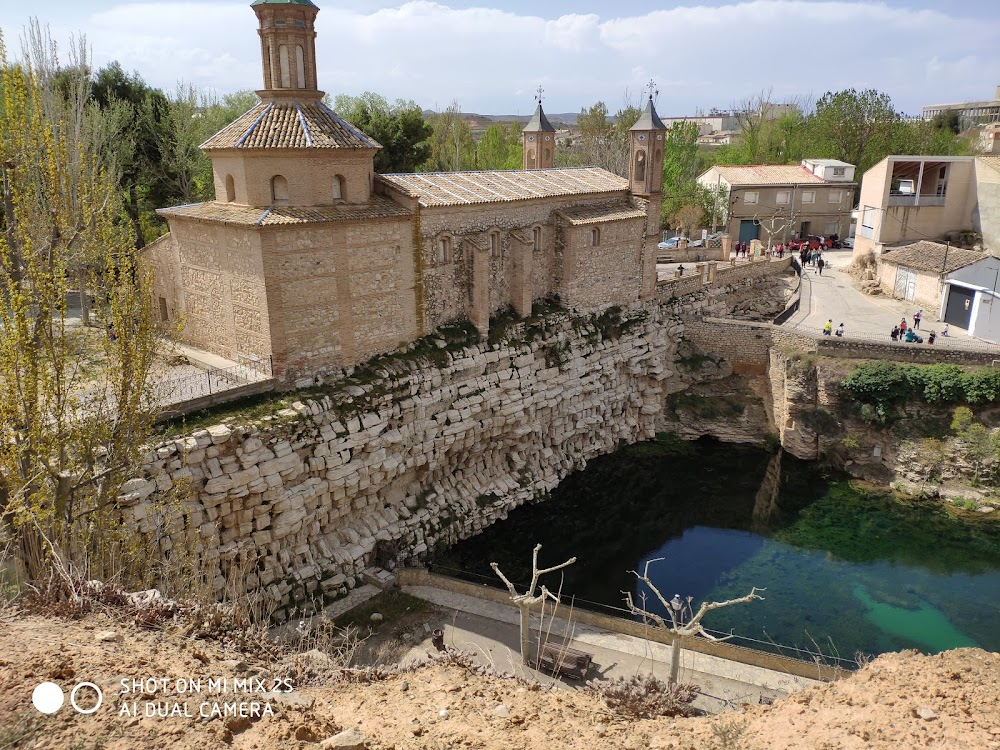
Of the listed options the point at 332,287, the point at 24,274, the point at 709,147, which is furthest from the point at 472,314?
the point at 709,147

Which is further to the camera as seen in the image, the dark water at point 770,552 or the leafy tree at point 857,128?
the leafy tree at point 857,128

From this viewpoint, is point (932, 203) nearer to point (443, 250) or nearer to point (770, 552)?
point (770, 552)

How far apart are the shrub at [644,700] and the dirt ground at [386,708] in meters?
0.29

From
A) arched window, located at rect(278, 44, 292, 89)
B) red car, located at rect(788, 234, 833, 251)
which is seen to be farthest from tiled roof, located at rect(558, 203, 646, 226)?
red car, located at rect(788, 234, 833, 251)

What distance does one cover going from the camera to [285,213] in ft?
55.6

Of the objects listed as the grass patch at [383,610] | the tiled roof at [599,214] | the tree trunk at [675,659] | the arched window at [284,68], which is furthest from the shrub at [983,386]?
the arched window at [284,68]

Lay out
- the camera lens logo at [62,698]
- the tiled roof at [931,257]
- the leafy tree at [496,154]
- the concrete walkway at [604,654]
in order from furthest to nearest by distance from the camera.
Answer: the leafy tree at [496,154]
the tiled roof at [931,257]
the concrete walkway at [604,654]
the camera lens logo at [62,698]

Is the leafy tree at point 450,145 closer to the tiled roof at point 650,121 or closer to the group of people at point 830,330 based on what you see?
the tiled roof at point 650,121

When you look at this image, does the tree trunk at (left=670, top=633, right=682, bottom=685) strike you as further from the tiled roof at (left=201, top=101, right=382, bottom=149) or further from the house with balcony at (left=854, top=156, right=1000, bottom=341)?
the house with balcony at (left=854, top=156, right=1000, bottom=341)

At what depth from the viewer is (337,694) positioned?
8203 mm

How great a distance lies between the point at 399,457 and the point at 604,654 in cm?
725

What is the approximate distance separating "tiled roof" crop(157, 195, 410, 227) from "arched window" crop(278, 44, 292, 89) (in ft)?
11.1

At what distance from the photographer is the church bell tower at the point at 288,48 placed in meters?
17.5

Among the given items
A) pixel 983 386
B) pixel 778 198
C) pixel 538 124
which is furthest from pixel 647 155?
pixel 778 198
